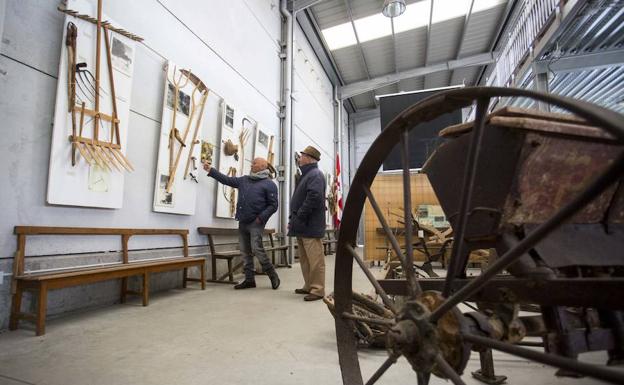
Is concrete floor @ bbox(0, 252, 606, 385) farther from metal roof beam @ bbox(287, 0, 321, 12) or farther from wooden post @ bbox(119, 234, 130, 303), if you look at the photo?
metal roof beam @ bbox(287, 0, 321, 12)

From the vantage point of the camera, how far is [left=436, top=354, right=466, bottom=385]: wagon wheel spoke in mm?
730

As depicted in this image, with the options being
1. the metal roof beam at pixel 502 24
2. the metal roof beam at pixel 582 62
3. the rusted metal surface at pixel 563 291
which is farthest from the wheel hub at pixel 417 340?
the metal roof beam at pixel 502 24

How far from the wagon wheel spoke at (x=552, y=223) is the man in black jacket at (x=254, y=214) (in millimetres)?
3082

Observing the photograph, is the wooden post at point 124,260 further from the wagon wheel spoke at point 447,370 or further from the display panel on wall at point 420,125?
the display panel on wall at point 420,125

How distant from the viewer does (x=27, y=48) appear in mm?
2312

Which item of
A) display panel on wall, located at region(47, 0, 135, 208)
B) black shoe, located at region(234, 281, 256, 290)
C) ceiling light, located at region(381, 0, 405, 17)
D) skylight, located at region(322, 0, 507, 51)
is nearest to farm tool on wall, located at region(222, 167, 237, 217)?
black shoe, located at region(234, 281, 256, 290)

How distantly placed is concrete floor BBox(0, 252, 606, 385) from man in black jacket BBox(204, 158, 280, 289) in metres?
1.00

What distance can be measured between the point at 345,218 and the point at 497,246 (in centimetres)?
52

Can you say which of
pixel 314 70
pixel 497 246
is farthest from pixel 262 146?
pixel 497 246

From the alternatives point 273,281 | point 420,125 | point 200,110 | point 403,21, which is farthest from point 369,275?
point 403,21

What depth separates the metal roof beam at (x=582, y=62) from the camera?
3.73 meters

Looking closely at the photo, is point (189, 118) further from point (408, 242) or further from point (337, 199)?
point (337, 199)

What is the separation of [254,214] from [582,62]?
421 centimetres

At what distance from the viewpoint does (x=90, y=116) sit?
2619mm
